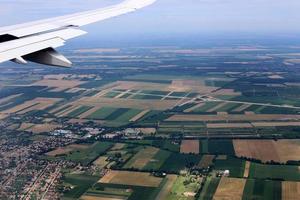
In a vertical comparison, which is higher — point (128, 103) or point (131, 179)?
point (131, 179)

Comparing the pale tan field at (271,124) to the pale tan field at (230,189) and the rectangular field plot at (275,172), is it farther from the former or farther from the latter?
the pale tan field at (230,189)

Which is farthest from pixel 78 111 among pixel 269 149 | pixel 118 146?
pixel 269 149

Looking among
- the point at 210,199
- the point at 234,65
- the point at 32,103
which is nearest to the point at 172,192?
the point at 210,199

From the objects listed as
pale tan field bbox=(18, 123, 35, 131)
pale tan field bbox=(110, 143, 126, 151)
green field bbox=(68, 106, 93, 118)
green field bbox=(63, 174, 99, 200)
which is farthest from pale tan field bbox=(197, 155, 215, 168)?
green field bbox=(68, 106, 93, 118)

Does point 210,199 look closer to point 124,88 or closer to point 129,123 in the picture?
point 129,123

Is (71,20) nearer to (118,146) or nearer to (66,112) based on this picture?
(118,146)

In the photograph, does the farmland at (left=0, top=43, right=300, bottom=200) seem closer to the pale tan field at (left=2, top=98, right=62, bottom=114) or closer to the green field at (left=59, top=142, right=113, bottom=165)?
the green field at (left=59, top=142, right=113, bottom=165)
